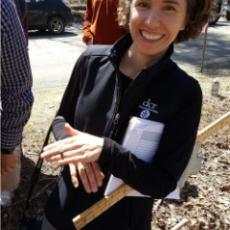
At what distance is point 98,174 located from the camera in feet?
5.58

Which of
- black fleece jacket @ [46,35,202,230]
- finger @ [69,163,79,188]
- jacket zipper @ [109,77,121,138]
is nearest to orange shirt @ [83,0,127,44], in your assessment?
black fleece jacket @ [46,35,202,230]

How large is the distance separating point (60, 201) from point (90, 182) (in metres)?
0.28

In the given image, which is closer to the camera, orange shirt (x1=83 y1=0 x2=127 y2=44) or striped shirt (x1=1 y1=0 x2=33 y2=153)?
striped shirt (x1=1 y1=0 x2=33 y2=153)

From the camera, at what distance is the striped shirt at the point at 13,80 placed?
167 centimetres

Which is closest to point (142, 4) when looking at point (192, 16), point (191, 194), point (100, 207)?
point (192, 16)

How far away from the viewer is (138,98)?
1.75 meters

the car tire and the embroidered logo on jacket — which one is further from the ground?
the embroidered logo on jacket

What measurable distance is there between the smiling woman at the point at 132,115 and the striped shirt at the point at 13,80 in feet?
0.57

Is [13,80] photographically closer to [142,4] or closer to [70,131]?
[70,131]

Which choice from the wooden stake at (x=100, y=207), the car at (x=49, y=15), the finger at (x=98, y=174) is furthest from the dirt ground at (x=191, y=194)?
the car at (x=49, y=15)

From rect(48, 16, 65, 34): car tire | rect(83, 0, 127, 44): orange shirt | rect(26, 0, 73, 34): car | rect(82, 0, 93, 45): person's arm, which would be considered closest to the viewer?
rect(83, 0, 127, 44): orange shirt

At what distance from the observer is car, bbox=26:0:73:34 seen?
46.4 feet

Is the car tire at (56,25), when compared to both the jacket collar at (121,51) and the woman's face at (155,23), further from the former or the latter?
the woman's face at (155,23)

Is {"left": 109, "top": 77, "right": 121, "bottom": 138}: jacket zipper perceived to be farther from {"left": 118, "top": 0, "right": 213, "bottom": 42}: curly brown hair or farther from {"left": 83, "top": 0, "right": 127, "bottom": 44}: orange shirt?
{"left": 83, "top": 0, "right": 127, "bottom": 44}: orange shirt
